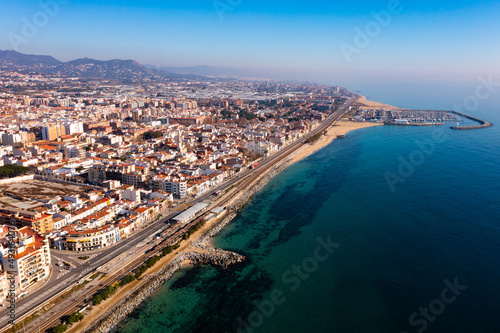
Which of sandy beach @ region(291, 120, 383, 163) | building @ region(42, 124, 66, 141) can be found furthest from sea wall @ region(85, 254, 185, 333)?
building @ region(42, 124, 66, 141)

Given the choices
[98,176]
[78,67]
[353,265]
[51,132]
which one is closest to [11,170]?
[98,176]

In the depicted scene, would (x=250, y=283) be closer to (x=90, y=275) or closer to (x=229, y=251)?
(x=229, y=251)

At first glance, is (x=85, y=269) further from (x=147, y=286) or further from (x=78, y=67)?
(x=78, y=67)

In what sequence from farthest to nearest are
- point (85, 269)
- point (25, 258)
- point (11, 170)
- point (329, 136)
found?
point (329, 136), point (11, 170), point (85, 269), point (25, 258)

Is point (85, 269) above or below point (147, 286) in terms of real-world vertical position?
above

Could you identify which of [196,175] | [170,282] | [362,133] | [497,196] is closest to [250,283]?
[170,282]

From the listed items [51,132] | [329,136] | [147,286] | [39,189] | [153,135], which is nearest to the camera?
[147,286]
